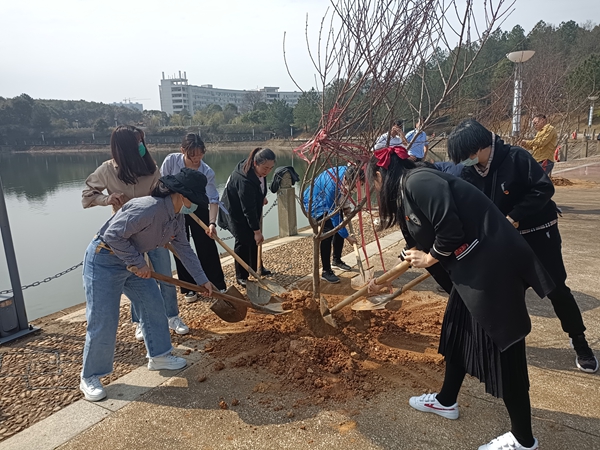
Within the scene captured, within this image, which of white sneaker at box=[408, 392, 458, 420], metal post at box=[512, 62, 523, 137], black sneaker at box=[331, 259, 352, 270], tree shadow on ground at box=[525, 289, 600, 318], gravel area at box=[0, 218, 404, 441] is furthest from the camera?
metal post at box=[512, 62, 523, 137]

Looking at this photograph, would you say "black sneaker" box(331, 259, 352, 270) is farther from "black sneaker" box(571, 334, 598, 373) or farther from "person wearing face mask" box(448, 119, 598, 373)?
"black sneaker" box(571, 334, 598, 373)

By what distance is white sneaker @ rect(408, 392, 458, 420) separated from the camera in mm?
2439

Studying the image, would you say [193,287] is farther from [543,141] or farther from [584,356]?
[543,141]

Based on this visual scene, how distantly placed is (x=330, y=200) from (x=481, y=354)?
105 inches

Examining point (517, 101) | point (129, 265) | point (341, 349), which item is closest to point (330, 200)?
point (341, 349)

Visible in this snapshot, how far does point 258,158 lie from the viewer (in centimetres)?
441

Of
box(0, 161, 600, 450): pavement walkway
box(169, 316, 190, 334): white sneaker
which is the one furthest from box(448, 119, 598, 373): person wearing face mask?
box(169, 316, 190, 334): white sneaker

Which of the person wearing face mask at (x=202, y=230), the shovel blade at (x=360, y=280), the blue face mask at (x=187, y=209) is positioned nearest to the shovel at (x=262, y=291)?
the person wearing face mask at (x=202, y=230)

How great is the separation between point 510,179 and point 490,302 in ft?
4.22

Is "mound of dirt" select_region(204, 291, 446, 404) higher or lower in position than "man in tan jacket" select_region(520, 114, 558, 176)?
lower

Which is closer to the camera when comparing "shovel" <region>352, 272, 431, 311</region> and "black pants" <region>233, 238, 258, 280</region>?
"shovel" <region>352, 272, 431, 311</region>

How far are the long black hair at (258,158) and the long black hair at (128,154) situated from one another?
1.43m

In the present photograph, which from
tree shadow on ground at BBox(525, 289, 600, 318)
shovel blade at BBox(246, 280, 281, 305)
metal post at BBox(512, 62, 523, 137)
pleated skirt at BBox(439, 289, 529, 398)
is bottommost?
tree shadow on ground at BBox(525, 289, 600, 318)

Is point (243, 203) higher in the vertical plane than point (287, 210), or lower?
higher
